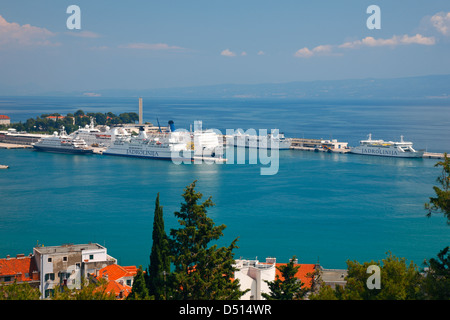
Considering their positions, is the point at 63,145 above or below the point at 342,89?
below

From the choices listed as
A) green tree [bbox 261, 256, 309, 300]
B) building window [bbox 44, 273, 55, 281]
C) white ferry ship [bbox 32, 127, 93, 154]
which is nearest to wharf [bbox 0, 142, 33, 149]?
white ferry ship [bbox 32, 127, 93, 154]

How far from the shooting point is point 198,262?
5.43m

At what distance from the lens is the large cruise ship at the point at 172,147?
2845 centimetres

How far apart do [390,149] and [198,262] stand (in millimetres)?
26160

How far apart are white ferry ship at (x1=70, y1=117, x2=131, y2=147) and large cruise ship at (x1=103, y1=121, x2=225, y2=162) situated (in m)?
1.14

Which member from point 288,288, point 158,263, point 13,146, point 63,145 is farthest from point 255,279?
point 13,146

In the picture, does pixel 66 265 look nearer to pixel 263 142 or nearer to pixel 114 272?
pixel 114 272

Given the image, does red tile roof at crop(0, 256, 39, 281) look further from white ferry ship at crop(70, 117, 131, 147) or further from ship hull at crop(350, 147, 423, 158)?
ship hull at crop(350, 147, 423, 158)

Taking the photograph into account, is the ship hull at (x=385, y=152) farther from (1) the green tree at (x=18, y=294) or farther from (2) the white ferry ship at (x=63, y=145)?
(1) the green tree at (x=18, y=294)

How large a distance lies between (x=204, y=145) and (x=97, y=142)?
859 cm

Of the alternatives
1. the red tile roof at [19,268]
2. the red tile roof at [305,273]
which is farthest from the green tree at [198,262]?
the red tile roof at [19,268]

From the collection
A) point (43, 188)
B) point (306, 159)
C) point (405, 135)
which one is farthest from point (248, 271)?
point (405, 135)
